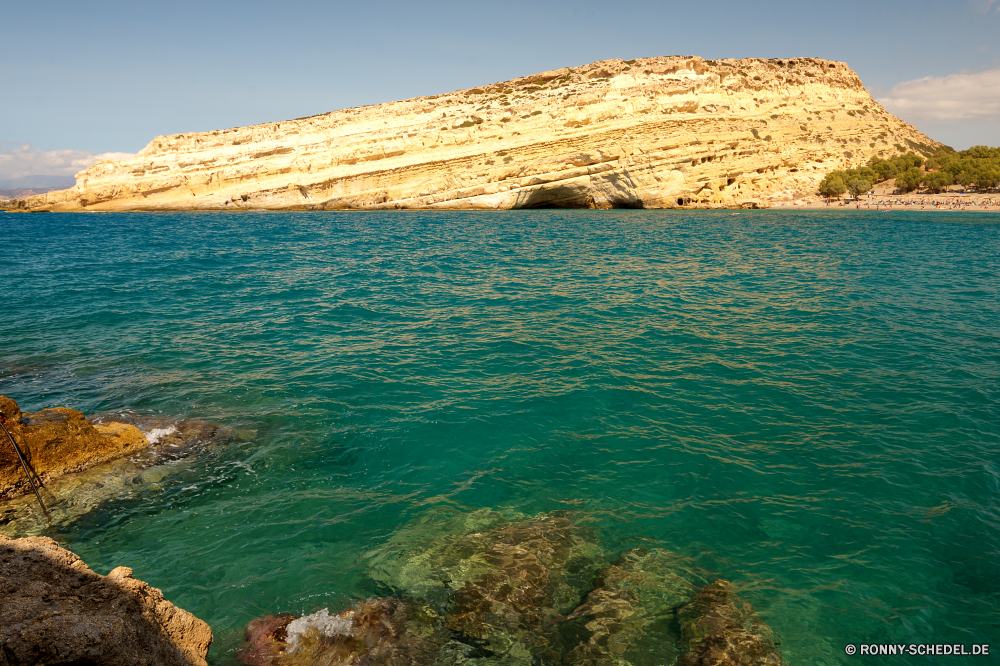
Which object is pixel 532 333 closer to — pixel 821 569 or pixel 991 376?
pixel 821 569

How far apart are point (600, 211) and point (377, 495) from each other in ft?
176

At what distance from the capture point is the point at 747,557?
539cm

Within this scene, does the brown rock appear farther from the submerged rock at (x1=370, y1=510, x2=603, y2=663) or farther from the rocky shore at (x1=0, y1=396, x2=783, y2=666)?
the submerged rock at (x1=370, y1=510, x2=603, y2=663)

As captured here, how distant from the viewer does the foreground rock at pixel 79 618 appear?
2492 mm

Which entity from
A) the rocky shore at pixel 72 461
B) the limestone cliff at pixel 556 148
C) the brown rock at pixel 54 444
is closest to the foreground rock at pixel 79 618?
the rocky shore at pixel 72 461

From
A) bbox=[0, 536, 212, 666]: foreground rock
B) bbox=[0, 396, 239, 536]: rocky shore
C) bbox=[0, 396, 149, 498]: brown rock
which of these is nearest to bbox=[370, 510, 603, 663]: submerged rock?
bbox=[0, 536, 212, 666]: foreground rock

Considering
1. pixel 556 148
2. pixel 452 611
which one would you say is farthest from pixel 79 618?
pixel 556 148

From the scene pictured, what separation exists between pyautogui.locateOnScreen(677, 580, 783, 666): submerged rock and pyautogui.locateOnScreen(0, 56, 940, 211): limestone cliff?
54794 mm

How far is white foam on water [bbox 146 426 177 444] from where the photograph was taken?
7.47 metres

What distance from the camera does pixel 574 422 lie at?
829 cm

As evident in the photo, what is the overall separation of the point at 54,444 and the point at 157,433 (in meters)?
1.28

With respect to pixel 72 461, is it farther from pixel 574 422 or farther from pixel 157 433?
pixel 574 422

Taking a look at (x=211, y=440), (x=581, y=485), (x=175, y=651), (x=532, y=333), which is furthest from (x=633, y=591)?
(x=532, y=333)

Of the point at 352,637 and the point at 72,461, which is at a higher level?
the point at 72,461
